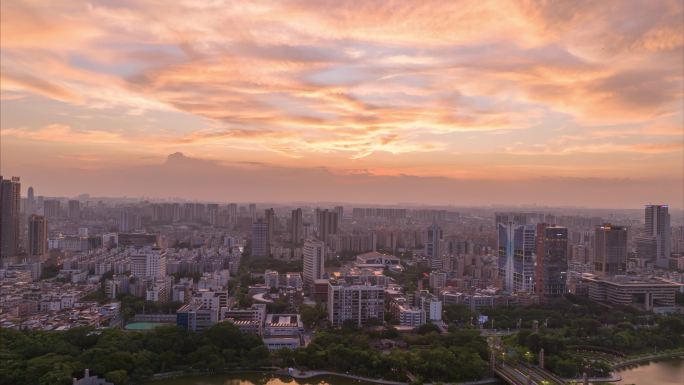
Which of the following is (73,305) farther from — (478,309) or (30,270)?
(478,309)

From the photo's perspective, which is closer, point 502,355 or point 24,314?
point 502,355

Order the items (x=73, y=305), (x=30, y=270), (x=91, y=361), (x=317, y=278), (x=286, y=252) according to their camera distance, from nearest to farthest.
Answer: (x=91, y=361)
(x=73, y=305)
(x=317, y=278)
(x=30, y=270)
(x=286, y=252)

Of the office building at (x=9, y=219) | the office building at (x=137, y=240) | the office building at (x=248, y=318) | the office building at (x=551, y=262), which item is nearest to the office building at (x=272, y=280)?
the office building at (x=248, y=318)

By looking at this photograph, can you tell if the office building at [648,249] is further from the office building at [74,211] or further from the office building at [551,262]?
the office building at [74,211]

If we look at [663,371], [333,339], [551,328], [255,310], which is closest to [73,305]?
[255,310]

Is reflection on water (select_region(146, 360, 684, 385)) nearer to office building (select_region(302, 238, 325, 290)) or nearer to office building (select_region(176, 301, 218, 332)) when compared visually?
office building (select_region(176, 301, 218, 332))

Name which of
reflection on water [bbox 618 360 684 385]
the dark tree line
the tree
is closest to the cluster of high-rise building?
the dark tree line
